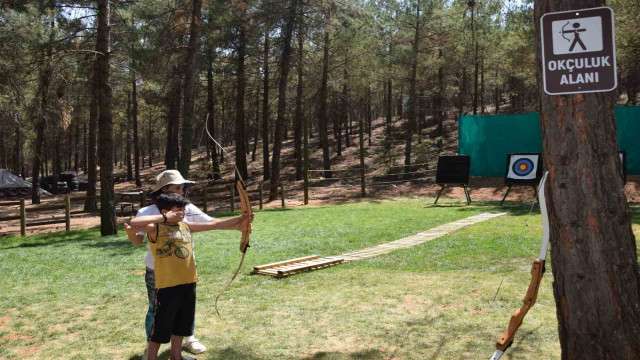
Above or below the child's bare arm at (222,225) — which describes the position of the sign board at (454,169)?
above

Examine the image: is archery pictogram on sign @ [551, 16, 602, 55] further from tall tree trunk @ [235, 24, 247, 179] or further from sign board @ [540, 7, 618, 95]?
tall tree trunk @ [235, 24, 247, 179]

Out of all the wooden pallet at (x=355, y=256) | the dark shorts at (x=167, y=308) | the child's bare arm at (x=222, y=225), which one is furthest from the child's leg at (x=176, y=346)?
the wooden pallet at (x=355, y=256)

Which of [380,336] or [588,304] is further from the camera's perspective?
[380,336]

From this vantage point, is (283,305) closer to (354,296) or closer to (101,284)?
→ (354,296)

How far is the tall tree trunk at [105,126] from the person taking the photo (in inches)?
463

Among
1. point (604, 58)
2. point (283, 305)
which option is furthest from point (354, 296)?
point (604, 58)

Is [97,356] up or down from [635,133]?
down

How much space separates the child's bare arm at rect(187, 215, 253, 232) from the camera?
354cm

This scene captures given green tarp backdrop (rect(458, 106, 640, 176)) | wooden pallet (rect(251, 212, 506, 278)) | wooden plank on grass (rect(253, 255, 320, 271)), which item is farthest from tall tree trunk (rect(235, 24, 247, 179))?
wooden plank on grass (rect(253, 255, 320, 271))

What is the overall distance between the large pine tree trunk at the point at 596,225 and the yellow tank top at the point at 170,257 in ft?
7.81

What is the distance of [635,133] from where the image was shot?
53.3ft

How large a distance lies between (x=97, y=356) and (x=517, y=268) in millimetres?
5036

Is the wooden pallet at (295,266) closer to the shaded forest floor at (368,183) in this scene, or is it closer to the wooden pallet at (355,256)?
the wooden pallet at (355,256)

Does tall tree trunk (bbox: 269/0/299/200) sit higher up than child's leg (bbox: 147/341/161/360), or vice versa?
tall tree trunk (bbox: 269/0/299/200)
